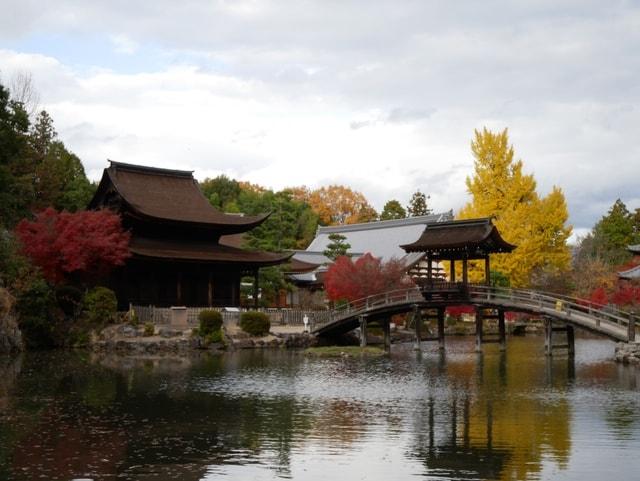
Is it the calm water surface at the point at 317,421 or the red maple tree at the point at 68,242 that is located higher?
the red maple tree at the point at 68,242

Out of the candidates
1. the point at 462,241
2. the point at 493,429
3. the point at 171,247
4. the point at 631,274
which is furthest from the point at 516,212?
the point at 493,429

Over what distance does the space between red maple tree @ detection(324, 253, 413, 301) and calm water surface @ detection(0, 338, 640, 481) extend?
51.8ft

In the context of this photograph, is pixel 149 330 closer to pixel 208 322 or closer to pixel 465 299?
pixel 208 322

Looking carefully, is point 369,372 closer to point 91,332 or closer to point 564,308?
point 564,308

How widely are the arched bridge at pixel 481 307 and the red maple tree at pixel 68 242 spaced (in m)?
12.1

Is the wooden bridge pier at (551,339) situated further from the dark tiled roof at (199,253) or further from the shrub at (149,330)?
the shrub at (149,330)

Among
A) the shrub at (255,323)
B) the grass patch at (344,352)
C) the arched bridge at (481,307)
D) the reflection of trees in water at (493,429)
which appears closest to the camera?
the reflection of trees in water at (493,429)

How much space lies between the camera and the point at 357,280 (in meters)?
51.8

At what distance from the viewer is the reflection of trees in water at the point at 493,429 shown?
16.4 m

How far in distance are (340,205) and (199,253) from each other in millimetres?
56919

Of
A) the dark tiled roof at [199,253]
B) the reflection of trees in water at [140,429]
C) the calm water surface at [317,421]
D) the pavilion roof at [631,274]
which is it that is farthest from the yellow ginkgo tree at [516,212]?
the reflection of trees in water at [140,429]

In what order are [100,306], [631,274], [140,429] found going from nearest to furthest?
[140,429]
[100,306]
[631,274]

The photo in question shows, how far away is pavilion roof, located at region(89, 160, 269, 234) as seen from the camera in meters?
51.1

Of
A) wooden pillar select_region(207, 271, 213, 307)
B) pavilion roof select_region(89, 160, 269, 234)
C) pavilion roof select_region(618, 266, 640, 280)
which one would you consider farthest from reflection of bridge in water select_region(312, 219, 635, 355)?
pavilion roof select_region(89, 160, 269, 234)
